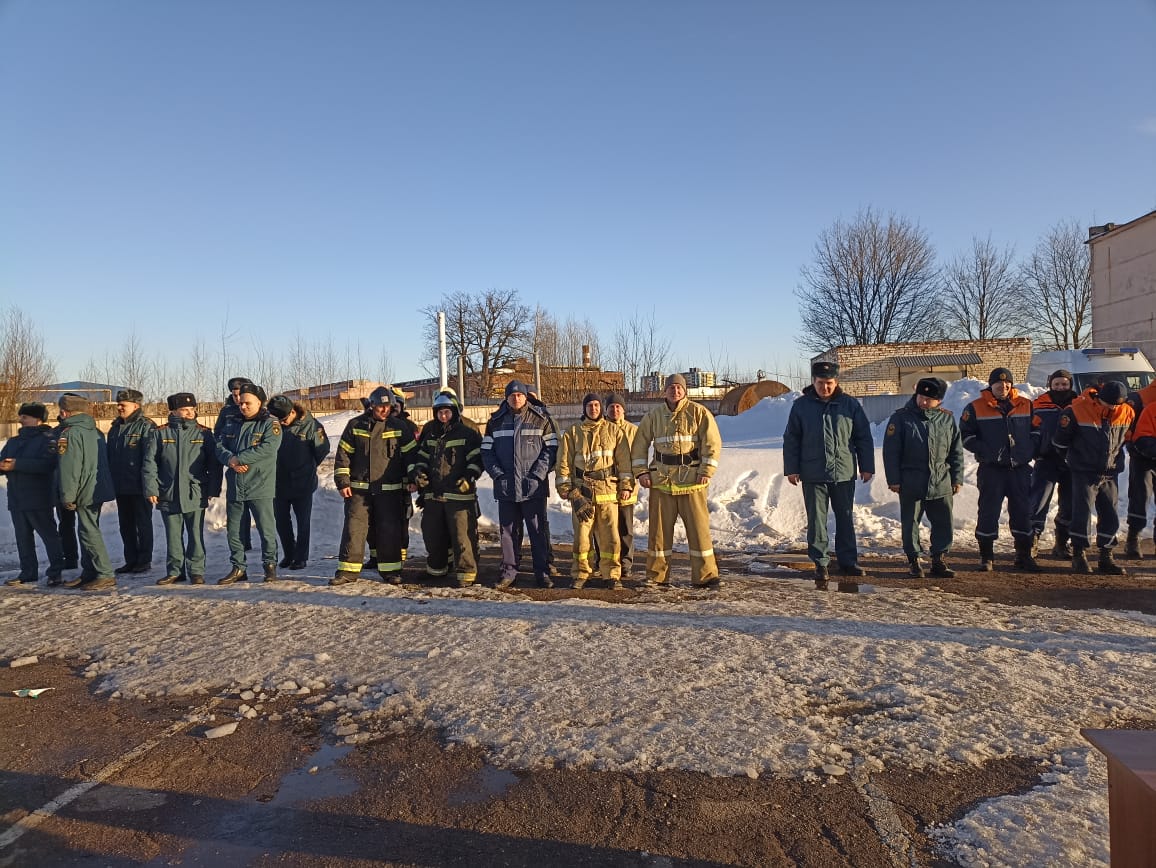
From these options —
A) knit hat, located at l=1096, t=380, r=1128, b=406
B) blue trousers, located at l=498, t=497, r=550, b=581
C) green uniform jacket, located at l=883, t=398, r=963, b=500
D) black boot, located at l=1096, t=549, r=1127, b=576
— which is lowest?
black boot, located at l=1096, t=549, r=1127, b=576

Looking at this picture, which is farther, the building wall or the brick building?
the building wall

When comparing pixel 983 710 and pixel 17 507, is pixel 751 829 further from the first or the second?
pixel 17 507

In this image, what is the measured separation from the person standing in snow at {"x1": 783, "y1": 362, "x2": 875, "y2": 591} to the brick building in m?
22.5

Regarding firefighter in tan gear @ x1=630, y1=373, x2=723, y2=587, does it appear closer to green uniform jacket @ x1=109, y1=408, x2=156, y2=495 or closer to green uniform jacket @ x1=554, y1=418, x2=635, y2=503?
green uniform jacket @ x1=554, y1=418, x2=635, y2=503

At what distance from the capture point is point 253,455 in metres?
7.53

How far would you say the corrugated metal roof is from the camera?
28.4m

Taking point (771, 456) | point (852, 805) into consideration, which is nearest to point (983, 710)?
point (852, 805)

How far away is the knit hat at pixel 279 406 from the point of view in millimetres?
8086

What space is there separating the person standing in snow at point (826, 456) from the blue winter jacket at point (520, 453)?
2.43 metres

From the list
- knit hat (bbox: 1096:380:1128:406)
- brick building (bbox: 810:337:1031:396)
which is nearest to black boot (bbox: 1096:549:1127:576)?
knit hat (bbox: 1096:380:1128:406)

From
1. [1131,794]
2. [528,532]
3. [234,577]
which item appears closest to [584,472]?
[528,532]

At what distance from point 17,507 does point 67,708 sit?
4394mm

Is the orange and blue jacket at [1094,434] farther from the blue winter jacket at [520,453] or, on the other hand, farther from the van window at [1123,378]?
the van window at [1123,378]

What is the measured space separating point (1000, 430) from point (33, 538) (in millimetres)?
10243
